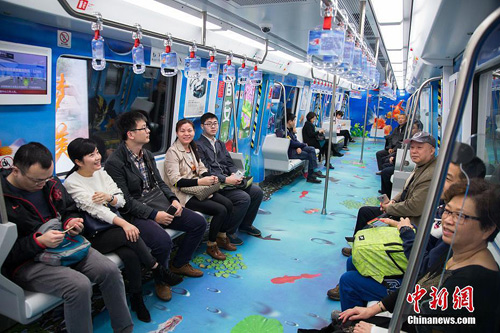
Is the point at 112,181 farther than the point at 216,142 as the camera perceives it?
No

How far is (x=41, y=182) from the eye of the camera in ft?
7.98

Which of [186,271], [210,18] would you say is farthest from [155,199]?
[210,18]

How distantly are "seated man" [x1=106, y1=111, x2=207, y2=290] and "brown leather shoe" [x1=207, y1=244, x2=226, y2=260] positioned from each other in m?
0.43

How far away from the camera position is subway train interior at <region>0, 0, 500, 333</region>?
1.49m

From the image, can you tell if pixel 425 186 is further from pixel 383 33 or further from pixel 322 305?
pixel 383 33

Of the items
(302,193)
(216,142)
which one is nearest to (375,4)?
(216,142)

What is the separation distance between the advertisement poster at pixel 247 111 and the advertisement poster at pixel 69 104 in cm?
390

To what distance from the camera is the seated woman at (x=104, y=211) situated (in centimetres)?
286

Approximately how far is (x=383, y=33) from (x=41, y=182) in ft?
16.8

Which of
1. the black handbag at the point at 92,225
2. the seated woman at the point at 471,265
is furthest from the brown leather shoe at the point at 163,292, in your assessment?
the seated woman at the point at 471,265

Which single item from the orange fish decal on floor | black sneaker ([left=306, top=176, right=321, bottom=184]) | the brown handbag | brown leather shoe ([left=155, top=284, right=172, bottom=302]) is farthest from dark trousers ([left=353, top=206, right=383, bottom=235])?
black sneaker ([left=306, top=176, right=321, bottom=184])

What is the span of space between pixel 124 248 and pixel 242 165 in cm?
300

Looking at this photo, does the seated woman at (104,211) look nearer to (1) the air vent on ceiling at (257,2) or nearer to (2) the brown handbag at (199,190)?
(2) the brown handbag at (199,190)

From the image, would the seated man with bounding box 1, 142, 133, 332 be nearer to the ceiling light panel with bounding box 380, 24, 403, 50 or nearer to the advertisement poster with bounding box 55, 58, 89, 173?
the advertisement poster with bounding box 55, 58, 89, 173
